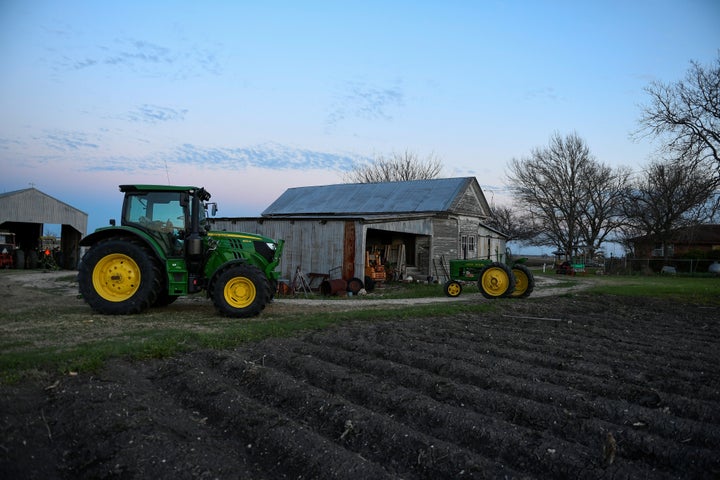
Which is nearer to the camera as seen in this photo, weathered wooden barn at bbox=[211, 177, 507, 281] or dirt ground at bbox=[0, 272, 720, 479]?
dirt ground at bbox=[0, 272, 720, 479]

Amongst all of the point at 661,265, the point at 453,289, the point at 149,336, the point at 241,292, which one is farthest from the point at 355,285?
the point at 661,265

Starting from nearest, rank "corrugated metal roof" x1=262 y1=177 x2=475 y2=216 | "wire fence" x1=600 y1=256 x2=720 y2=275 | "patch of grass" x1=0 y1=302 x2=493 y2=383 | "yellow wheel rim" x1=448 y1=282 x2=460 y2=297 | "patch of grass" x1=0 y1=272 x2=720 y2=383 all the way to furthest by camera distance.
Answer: "patch of grass" x1=0 y1=302 x2=493 y2=383
"patch of grass" x1=0 y1=272 x2=720 y2=383
"yellow wheel rim" x1=448 y1=282 x2=460 y2=297
"corrugated metal roof" x1=262 y1=177 x2=475 y2=216
"wire fence" x1=600 y1=256 x2=720 y2=275

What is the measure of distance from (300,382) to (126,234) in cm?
609

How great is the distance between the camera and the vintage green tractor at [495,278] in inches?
544

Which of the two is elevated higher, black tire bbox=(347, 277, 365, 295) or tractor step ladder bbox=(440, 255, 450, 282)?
tractor step ladder bbox=(440, 255, 450, 282)

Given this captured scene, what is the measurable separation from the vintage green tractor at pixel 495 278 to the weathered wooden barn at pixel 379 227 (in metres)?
0.79

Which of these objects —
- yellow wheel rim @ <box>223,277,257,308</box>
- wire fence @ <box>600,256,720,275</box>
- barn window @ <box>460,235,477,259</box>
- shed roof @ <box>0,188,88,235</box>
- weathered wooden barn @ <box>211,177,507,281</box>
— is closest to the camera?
yellow wheel rim @ <box>223,277,257,308</box>

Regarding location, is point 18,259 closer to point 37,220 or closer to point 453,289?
point 37,220

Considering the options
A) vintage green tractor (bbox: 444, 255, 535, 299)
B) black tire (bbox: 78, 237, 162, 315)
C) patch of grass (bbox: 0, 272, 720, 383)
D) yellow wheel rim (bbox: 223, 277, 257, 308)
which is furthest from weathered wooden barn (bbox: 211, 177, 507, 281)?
black tire (bbox: 78, 237, 162, 315)

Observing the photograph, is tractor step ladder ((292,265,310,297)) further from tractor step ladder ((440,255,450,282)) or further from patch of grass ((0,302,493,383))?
tractor step ladder ((440,255,450,282))

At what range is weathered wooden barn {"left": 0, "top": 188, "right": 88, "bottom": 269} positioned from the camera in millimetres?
25703

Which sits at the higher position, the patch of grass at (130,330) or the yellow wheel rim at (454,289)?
the yellow wheel rim at (454,289)

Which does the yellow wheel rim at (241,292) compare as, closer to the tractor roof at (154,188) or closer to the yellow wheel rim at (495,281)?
the tractor roof at (154,188)

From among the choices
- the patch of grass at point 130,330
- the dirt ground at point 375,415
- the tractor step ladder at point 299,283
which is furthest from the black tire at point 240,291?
the tractor step ladder at point 299,283
